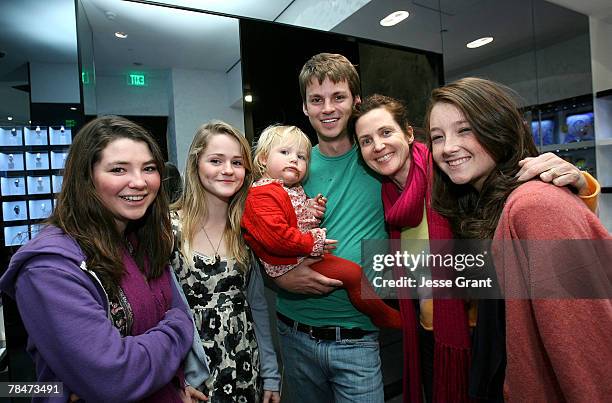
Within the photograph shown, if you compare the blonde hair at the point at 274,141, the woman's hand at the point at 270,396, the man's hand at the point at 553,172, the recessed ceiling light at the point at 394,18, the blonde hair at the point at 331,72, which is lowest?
the woman's hand at the point at 270,396

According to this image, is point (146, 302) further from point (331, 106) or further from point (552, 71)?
point (552, 71)

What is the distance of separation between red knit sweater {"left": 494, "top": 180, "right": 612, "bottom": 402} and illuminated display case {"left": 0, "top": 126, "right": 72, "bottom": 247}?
1.95 meters

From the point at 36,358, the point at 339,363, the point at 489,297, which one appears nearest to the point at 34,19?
the point at 36,358

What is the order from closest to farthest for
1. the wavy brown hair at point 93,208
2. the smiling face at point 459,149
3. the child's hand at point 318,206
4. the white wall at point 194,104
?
1. the wavy brown hair at point 93,208
2. the smiling face at point 459,149
3. the child's hand at point 318,206
4. the white wall at point 194,104

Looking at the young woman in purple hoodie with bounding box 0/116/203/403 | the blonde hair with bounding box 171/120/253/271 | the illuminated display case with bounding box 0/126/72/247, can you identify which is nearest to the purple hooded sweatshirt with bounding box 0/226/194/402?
the young woman in purple hoodie with bounding box 0/116/203/403

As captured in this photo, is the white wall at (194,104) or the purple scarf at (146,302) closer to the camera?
the purple scarf at (146,302)

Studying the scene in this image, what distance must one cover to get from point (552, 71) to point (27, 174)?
139 inches

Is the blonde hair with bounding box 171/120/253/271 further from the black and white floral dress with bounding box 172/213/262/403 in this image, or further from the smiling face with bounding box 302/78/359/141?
the smiling face with bounding box 302/78/359/141

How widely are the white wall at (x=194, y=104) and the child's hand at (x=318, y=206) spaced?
0.86 metres

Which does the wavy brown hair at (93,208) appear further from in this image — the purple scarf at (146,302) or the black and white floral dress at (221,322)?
the black and white floral dress at (221,322)

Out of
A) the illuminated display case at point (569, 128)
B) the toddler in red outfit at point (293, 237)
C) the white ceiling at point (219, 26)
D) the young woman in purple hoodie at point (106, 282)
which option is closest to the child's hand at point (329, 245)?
the toddler in red outfit at point (293, 237)

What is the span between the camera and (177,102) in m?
2.00

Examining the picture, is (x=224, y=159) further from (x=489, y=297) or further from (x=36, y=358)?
(x=489, y=297)

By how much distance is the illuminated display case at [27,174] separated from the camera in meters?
1.64
